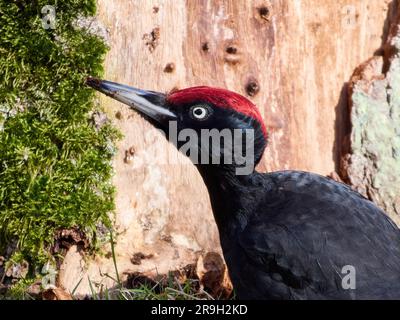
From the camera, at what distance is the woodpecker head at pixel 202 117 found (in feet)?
15.6

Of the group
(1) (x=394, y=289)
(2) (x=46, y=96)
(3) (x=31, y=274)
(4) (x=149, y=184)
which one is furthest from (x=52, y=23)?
(1) (x=394, y=289)

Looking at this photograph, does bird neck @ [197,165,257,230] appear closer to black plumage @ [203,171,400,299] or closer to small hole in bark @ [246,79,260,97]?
black plumage @ [203,171,400,299]

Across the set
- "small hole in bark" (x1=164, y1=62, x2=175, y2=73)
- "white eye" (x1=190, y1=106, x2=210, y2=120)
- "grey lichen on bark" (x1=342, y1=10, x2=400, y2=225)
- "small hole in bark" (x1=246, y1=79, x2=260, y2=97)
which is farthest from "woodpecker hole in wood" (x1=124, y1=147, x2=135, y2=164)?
"grey lichen on bark" (x1=342, y1=10, x2=400, y2=225)

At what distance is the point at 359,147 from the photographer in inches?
251

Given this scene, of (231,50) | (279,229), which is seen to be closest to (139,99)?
(279,229)

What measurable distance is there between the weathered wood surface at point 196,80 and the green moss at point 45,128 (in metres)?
0.18

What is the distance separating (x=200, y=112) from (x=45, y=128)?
55.6 inches

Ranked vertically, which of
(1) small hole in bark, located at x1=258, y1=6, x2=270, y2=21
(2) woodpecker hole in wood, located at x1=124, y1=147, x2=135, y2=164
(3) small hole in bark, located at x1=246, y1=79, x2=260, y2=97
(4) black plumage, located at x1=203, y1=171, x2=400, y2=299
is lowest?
(4) black plumage, located at x1=203, y1=171, x2=400, y2=299

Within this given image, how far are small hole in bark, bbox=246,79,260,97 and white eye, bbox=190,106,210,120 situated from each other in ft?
4.45

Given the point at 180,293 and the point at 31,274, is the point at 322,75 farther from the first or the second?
the point at 31,274

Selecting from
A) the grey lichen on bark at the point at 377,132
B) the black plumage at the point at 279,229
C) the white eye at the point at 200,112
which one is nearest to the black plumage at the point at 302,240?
the black plumage at the point at 279,229

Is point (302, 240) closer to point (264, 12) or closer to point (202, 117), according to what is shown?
point (202, 117)

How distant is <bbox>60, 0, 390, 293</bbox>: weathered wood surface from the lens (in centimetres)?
587

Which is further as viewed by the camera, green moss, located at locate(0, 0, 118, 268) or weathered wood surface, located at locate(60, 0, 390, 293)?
weathered wood surface, located at locate(60, 0, 390, 293)
